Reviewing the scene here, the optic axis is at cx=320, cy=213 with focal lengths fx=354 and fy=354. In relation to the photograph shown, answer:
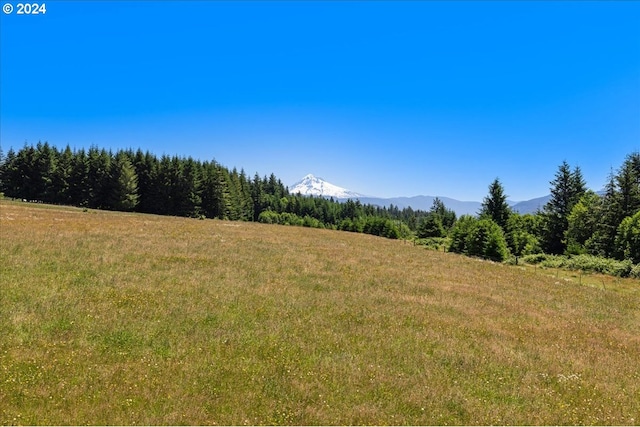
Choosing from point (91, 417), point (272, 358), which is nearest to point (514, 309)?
point (272, 358)

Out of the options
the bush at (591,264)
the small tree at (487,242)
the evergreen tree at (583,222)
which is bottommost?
the bush at (591,264)

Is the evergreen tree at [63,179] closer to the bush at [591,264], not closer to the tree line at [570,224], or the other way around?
the tree line at [570,224]

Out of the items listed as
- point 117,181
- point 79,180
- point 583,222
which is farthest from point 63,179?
point 583,222

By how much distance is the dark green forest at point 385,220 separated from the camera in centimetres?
5094

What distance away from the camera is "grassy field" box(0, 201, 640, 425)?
7.84 meters

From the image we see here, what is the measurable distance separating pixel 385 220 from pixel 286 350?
91.2m

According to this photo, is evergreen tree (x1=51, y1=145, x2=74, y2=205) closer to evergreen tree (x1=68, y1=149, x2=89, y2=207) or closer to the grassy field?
evergreen tree (x1=68, y1=149, x2=89, y2=207)

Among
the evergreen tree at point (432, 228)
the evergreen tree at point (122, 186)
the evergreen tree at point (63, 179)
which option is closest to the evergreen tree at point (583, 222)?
the evergreen tree at point (432, 228)

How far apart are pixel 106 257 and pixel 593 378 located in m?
24.7

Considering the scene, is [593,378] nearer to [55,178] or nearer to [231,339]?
[231,339]

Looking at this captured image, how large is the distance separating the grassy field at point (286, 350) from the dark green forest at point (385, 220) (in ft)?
105

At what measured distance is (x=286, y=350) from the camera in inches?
427

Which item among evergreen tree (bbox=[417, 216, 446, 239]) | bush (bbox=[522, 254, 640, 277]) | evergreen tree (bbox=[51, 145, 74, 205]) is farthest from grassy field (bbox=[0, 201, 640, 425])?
evergreen tree (bbox=[51, 145, 74, 205])

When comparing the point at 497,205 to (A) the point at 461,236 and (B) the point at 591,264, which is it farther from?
(B) the point at 591,264
